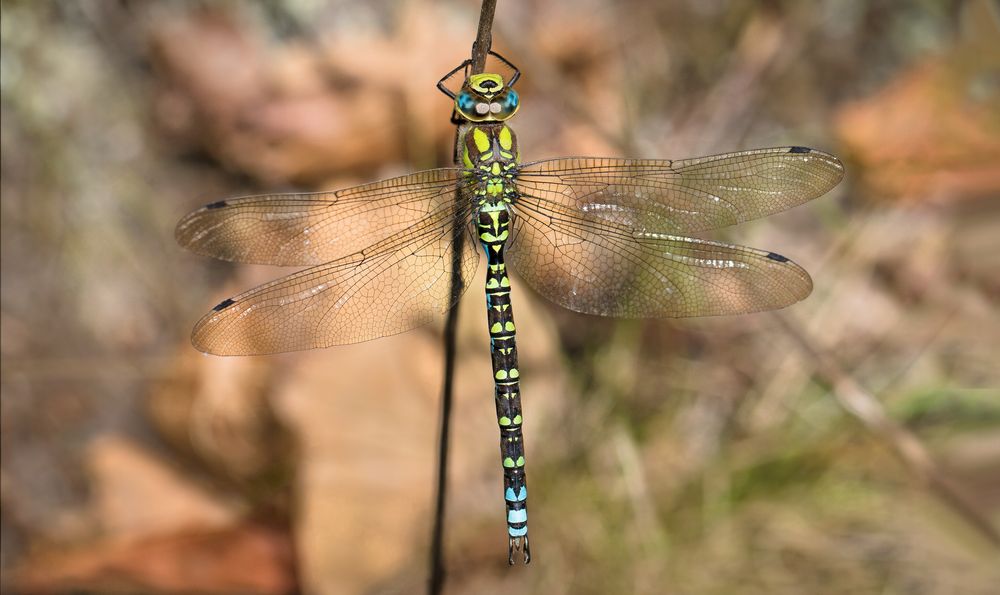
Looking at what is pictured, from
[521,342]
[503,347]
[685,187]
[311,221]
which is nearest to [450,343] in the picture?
[503,347]

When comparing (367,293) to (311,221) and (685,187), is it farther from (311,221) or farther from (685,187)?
(685,187)

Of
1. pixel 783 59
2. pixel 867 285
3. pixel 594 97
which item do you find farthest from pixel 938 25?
pixel 594 97

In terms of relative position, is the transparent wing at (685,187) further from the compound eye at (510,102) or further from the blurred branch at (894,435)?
the blurred branch at (894,435)

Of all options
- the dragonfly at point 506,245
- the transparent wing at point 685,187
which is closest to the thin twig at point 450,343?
the dragonfly at point 506,245

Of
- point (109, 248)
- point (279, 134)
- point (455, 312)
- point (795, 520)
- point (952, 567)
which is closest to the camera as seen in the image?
point (455, 312)

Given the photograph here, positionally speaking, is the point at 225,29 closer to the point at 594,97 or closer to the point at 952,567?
the point at 594,97

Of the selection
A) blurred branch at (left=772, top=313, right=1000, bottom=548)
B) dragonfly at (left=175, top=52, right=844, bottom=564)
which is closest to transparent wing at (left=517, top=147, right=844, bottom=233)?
dragonfly at (left=175, top=52, right=844, bottom=564)

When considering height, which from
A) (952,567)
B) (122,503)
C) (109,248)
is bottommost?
(952,567)
